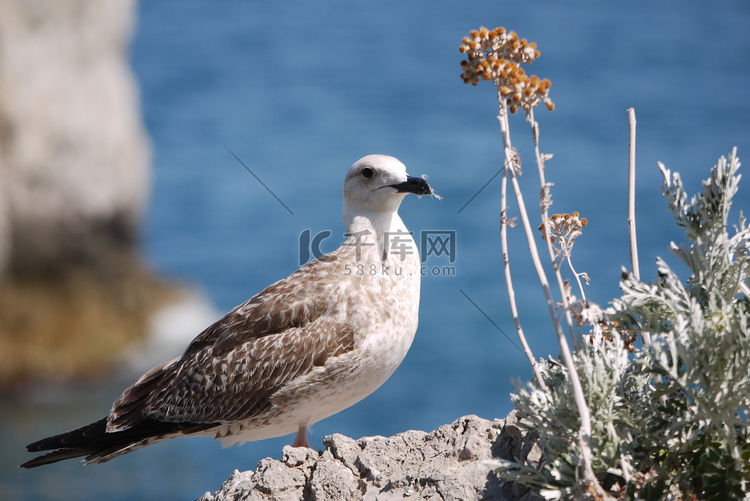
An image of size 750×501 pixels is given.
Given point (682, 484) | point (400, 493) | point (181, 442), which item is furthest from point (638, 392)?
point (181, 442)

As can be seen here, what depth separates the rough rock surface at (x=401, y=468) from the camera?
4.25 m

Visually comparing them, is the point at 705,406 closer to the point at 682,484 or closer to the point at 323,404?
the point at 682,484

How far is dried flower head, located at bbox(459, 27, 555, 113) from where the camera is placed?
3648 millimetres

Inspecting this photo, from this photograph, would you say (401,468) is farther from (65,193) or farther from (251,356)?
(65,193)

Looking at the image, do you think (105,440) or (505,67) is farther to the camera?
(105,440)

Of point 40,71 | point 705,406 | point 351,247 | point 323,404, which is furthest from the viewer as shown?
point 40,71

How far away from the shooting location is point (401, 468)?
4.75 m

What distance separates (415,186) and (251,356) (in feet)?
6.13

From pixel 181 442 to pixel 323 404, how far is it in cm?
2149

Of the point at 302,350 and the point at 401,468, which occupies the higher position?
the point at 302,350

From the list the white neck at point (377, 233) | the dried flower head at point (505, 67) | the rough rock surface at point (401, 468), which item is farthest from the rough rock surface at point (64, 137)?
the dried flower head at point (505, 67)

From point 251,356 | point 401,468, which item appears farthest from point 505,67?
point 251,356

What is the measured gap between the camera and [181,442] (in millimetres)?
25766

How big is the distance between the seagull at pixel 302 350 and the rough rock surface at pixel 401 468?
83 centimetres
